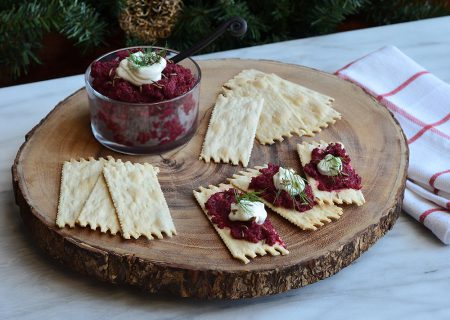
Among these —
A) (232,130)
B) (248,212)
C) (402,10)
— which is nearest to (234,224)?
(248,212)

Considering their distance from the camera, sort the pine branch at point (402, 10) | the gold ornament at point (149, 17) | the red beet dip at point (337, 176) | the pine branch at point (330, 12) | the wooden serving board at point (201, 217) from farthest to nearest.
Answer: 1. the pine branch at point (402, 10)
2. the pine branch at point (330, 12)
3. the gold ornament at point (149, 17)
4. the red beet dip at point (337, 176)
5. the wooden serving board at point (201, 217)

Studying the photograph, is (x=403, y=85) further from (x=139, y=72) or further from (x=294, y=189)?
(x=139, y=72)

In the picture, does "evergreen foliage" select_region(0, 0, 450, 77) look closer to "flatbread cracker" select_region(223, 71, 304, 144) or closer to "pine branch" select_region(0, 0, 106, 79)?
"pine branch" select_region(0, 0, 106, 79)

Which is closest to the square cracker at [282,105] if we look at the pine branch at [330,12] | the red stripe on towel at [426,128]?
the red stripe on towel at [426,128]

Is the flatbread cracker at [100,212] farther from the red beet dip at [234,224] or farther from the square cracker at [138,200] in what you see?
the red beet dip at [234,224]

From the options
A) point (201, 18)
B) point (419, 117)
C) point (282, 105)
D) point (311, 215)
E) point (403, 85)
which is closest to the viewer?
point (311, 215)

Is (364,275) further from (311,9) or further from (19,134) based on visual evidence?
(311,9)

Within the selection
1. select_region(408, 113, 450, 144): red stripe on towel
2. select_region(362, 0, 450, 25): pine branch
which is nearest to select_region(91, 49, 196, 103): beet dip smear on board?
select_region(408, 113, 450, 144): red stripe on towel
